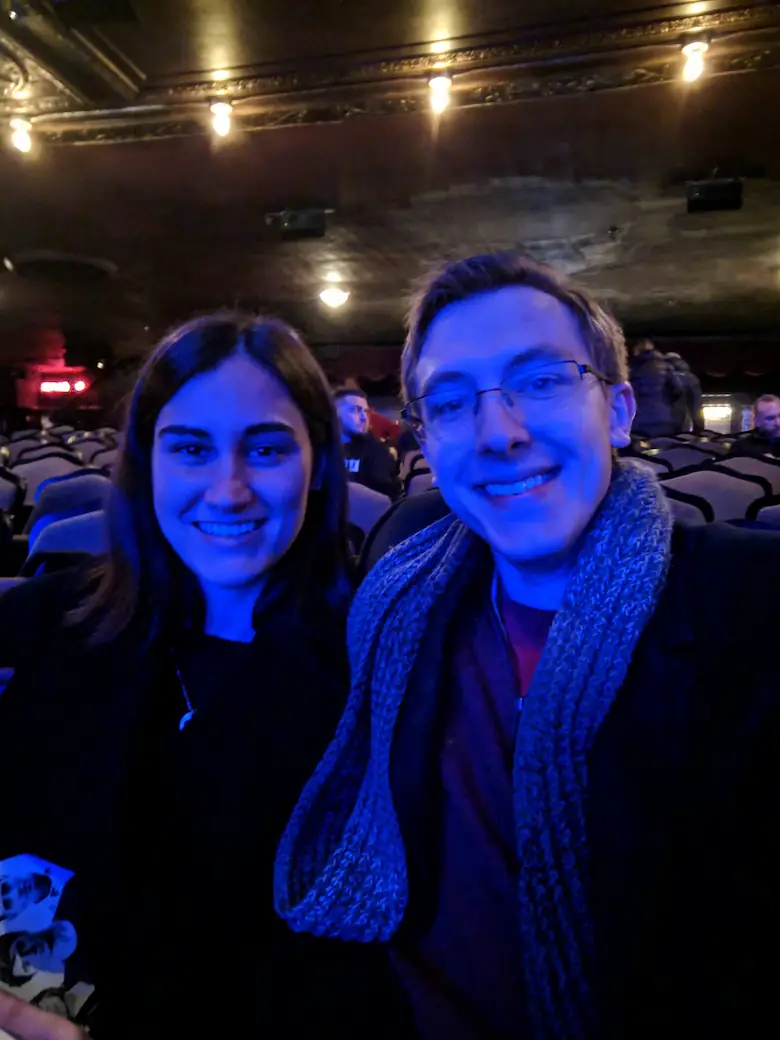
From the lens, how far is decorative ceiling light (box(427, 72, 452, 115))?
171 inches

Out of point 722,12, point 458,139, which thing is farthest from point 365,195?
point 722,12

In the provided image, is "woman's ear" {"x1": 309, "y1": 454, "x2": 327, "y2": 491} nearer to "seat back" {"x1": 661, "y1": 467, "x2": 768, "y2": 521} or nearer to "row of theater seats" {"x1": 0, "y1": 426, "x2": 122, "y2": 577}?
"row of theater seats" {"x1": 0, "y1": 426, "x2": 122, "y2": 577}

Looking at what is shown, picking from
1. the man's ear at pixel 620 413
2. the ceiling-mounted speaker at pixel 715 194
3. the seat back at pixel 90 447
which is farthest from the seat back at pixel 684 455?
the seat back at pixel 90 447

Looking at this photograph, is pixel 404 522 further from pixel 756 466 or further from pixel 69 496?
pixel 756 466

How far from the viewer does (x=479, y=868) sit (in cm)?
92

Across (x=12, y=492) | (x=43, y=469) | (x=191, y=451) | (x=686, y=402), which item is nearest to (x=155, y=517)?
(x=191, y=451)

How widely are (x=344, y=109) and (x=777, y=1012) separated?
5438mm

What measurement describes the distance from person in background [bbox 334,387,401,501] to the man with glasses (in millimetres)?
3485

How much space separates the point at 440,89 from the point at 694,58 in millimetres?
1622

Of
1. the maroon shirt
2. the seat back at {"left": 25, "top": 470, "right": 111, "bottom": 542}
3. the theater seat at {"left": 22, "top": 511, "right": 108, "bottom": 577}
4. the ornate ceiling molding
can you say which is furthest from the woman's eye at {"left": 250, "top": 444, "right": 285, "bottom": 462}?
the ornate ceiling molding

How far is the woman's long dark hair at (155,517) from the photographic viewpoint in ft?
3.90

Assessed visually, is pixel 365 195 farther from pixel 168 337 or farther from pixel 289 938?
pixel 289 938

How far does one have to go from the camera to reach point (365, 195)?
628 cm

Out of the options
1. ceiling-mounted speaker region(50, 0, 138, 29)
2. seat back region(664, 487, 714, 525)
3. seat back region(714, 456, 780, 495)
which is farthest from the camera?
seat back region(714, 456, 780, 495)
